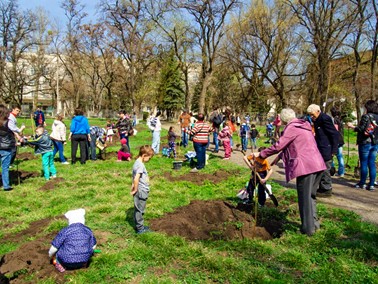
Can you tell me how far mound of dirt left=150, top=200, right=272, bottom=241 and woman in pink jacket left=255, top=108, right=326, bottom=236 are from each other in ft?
2.40

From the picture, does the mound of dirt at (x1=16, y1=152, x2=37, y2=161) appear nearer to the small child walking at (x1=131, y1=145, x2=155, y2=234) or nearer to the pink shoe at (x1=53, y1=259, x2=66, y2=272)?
the small child walking at (x1=131, y1=145, x2=155, y2=234)

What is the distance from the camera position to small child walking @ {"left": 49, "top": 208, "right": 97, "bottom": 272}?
3928 mm

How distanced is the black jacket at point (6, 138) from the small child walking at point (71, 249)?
4782 mm

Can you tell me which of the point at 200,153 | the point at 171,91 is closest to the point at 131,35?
the point at 171,91

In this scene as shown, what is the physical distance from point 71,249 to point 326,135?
5151 millimetres

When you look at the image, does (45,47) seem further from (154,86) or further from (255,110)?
(255,110)

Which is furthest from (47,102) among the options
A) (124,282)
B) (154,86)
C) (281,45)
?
(124,282)

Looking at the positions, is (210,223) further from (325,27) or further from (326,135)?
(325,27)

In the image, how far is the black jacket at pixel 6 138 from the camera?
7.68m

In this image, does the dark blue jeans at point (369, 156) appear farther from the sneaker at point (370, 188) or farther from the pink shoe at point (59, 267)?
the pink shoe at point (59, 267)

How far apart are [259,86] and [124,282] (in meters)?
38.4

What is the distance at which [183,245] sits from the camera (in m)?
4.67

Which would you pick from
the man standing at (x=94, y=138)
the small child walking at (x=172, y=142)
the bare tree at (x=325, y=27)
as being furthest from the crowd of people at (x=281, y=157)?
the bare tree at (x=325, y=27)

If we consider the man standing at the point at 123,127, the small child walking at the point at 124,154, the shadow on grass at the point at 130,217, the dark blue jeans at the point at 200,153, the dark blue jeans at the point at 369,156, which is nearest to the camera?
the shadow on grass at the point at 130,217
